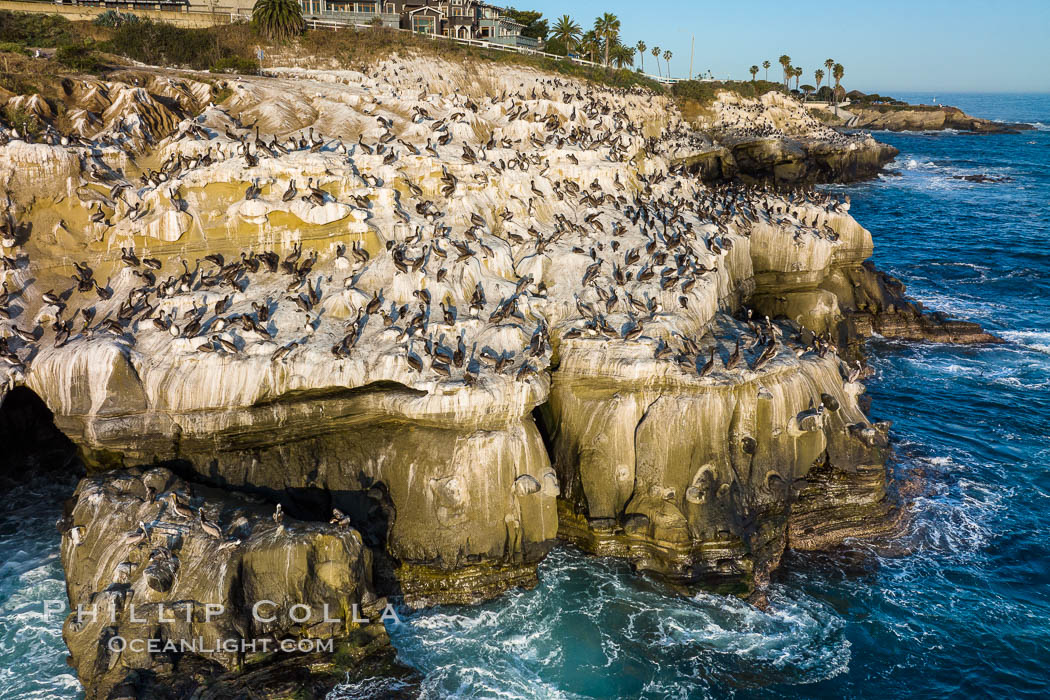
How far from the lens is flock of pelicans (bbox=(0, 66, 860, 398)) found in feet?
71.4

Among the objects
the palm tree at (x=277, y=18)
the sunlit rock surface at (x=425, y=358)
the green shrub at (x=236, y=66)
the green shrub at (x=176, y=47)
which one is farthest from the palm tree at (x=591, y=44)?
the sunlit rock surface at (x=425, y=358)

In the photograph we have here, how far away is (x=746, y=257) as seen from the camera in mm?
32812

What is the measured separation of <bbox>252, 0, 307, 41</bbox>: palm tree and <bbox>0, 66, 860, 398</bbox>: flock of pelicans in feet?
94.1

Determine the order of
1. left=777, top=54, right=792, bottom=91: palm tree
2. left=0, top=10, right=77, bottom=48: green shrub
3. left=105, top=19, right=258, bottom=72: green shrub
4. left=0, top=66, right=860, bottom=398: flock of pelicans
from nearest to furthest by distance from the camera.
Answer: left=0, top=66, right=860, bottom=398: flock of pelicans, left=0, top=10, right=77, bottom=48: green shrub, left=105, top=19, right=258, bottom=72: green shrub, left=777, top=54, right=792, bottom=91: palm tree

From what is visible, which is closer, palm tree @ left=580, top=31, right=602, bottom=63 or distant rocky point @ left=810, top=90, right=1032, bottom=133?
palm tree @ left=580, top=31, right=602, bottom=63

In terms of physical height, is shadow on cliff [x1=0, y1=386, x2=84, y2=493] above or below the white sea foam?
below

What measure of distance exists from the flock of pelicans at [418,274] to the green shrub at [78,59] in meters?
12.1

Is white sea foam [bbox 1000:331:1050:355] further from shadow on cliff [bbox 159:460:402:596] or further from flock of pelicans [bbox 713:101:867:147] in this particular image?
flock of pelicans [bbox 713:101:867:147]

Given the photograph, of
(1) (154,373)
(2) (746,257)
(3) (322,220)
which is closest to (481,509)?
(1) (154,373)

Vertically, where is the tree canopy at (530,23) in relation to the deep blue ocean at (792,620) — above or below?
above

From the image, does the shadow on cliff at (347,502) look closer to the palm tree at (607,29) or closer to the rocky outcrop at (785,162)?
the rocky outcrop at (785,162)

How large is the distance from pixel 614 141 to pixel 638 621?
2572cm

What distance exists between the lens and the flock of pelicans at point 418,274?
21750mm

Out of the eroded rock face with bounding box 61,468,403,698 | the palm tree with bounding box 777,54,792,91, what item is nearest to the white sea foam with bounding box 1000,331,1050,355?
the eroded rock face with bounding box 61,468,403,698
